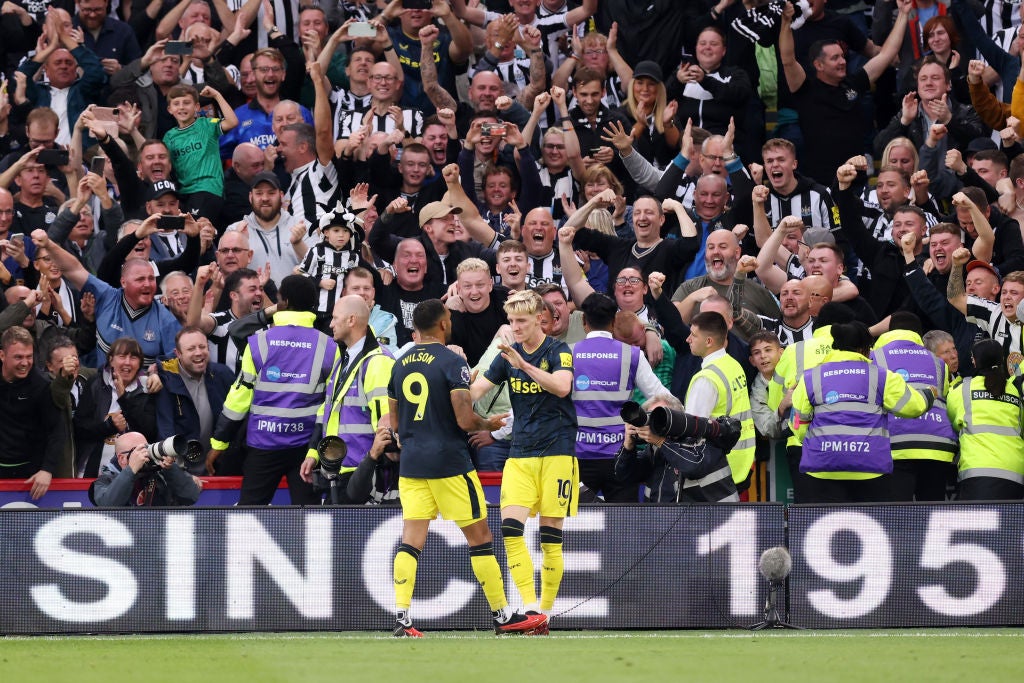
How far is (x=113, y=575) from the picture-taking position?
→ 1010cm

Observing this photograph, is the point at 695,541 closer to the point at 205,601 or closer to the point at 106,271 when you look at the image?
the point at 205,601

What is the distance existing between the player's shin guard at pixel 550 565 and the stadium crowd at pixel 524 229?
3.83 feet

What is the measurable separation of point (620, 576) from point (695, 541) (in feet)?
1.74

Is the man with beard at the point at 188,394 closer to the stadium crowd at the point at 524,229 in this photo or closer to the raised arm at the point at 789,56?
the stadium crowd at the point at 524,229

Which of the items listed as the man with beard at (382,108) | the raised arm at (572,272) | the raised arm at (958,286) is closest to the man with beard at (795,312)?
the raised arm at (958,286)

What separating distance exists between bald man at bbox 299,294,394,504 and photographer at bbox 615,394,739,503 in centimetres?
171

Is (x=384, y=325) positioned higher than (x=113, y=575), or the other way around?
(x=384, y=325)

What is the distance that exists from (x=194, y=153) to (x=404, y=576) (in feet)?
A: 22.7

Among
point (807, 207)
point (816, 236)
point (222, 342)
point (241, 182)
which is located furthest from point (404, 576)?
point (241, 182)

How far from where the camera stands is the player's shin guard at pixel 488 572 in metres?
9.30

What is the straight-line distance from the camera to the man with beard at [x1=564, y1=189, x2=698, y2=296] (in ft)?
43.8

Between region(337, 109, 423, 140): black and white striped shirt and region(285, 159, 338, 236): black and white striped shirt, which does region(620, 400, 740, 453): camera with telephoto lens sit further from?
region(337, 109, 423, 140): black and white striped shirt

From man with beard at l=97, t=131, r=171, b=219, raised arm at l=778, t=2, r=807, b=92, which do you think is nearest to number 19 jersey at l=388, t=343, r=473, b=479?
man with beard at l=97, t=131, r=171, b=219

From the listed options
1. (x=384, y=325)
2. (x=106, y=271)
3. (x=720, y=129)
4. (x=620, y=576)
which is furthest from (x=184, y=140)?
(x=620, y=576)
